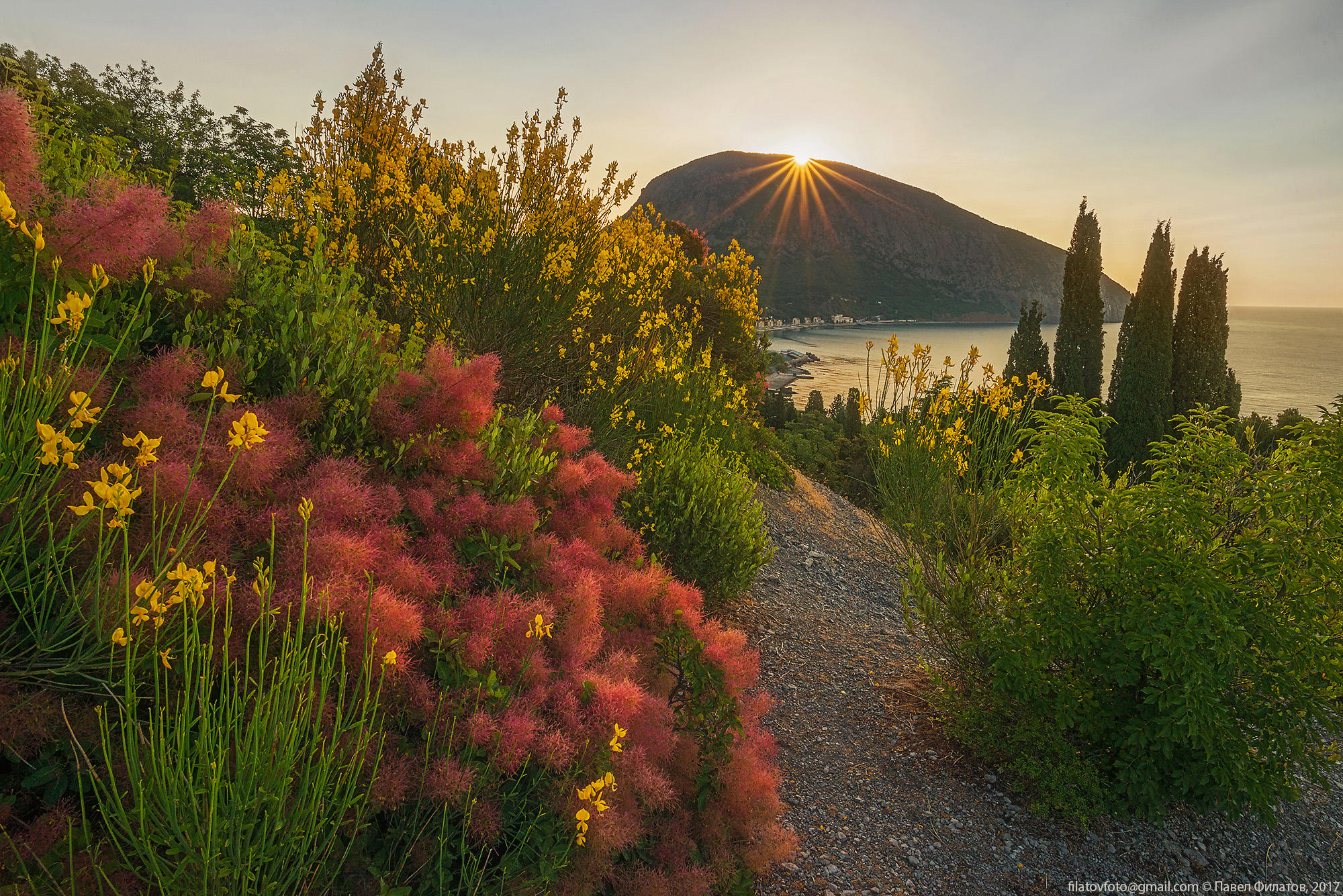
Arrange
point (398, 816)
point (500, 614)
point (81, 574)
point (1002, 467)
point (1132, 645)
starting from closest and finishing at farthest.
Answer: point (81, 574) < point (398, 816) < point (500, 614) < point (1132, 645) < point (1002, 467)

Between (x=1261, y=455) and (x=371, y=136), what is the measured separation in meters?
6.60

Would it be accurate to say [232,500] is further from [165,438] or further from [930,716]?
[930,716]

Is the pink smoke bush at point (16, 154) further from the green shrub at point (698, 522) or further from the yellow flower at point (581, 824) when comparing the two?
the green shrub at point (698, 522)

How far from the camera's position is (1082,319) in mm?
20188

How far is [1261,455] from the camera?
3602 millimetres

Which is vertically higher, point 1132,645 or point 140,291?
point 140,291

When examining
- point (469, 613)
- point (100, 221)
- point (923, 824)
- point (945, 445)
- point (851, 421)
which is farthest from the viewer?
point (851, 421)

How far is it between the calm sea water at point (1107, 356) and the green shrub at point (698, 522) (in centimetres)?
950

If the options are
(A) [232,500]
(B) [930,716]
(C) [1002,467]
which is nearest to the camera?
(A) [232,500]

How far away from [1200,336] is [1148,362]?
7.80 ft

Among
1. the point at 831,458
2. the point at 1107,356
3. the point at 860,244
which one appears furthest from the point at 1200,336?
the point at 860,244

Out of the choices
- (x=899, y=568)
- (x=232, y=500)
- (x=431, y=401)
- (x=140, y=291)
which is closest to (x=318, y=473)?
(x=232, y=500)

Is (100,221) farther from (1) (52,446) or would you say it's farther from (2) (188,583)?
(2) (188,583)

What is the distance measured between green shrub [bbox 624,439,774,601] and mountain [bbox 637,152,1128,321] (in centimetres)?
9693
